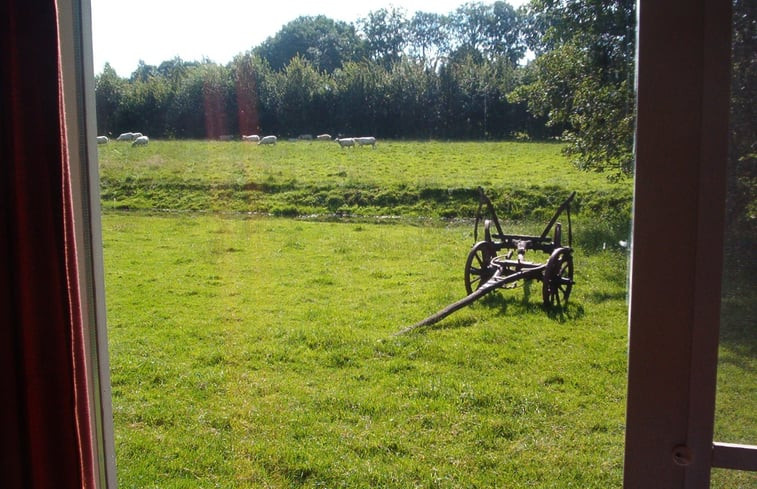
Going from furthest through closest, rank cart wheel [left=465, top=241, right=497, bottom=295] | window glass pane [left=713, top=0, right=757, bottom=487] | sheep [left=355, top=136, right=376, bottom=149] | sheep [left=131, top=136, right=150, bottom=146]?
1. cart wheel [left=465, top=241, right=497, bottom=295]
2. sheep [left=355, top=136, right=376, bottom=149]
3. sheep [left=131, top=136, right=150, bottom=146]
4. window glass pane [left=713, top=0, right=757, bottom=487]

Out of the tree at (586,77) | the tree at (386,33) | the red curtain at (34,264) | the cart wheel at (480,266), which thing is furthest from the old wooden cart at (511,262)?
the red curtain at (34,264)

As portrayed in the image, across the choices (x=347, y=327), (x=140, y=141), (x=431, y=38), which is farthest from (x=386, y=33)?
(x=347, y=327)

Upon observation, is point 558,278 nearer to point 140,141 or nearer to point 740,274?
point 140,141

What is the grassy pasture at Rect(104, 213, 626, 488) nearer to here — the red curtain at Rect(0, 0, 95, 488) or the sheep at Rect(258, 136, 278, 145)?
the sheep at Rect(258, 136, 278, 145)

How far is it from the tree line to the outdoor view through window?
1 cm

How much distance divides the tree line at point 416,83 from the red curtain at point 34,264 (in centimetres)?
165

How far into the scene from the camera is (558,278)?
2.95 meters

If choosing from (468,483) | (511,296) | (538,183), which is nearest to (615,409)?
(468,483)

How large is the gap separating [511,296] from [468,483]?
4.00ft

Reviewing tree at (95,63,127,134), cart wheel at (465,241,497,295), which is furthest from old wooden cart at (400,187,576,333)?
tree at (95,63,127,134)

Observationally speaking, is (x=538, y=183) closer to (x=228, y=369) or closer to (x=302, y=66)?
(x=302, y=66)

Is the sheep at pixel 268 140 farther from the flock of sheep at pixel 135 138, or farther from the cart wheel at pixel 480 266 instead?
the cart wheel at pixel 480 266

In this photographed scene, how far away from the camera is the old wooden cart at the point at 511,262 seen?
2.94 metres

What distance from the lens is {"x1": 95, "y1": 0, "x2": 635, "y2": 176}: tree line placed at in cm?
243
